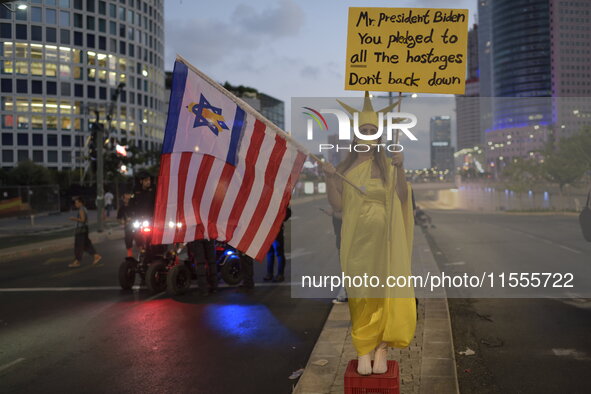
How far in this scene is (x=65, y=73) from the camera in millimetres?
82938

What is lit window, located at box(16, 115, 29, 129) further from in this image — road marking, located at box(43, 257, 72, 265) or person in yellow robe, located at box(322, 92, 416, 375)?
person in yellow robe, located at box(322, 92, 416, 375)

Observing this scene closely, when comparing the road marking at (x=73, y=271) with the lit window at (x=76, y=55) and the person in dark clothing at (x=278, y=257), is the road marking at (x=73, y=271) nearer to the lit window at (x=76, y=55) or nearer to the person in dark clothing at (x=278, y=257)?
the person in dark clothing at (x=278, y=257)

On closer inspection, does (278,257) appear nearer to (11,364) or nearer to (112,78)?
(11,364)

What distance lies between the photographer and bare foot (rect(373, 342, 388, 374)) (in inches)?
149

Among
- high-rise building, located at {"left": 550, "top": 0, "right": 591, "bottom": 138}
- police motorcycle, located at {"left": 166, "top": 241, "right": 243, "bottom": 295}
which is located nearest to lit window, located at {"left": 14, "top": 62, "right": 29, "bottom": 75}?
high-rise building, located at {"left": 550, "top": 0, "right": 591, "bottom": 138}

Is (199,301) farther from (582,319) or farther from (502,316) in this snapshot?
(582,319)

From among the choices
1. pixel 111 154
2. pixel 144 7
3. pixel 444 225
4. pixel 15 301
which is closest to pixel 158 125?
pixel 144 7

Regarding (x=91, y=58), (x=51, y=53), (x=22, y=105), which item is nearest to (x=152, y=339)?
(x=22, y=105)

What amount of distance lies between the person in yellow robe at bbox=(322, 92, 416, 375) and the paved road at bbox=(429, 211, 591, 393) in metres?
1.33

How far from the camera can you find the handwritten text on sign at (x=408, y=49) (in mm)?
4168

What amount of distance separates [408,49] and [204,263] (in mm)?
5728

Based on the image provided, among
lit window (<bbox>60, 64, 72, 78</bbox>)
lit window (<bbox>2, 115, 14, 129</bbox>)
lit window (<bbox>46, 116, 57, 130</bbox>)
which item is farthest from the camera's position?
lit window (<bbox>46, 116, 57, 130</bbox>)

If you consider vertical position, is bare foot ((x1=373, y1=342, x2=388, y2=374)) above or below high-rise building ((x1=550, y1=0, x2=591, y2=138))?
below

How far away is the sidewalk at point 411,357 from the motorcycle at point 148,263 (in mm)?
3559
